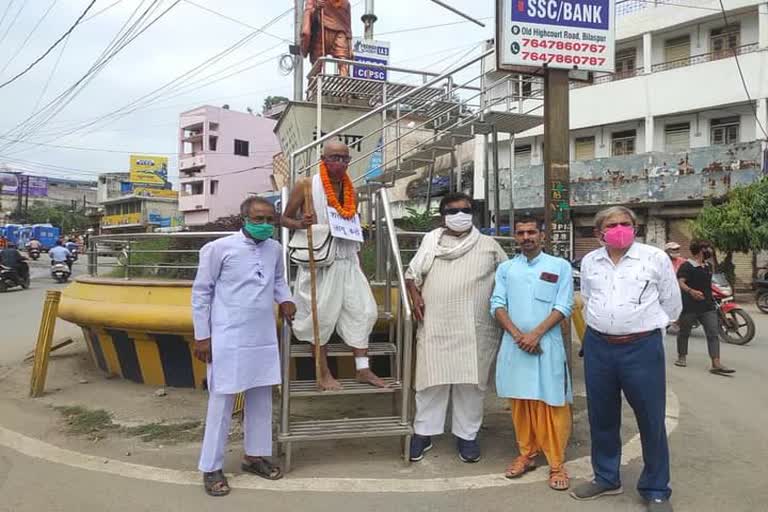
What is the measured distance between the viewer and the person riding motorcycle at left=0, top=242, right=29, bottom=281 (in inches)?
647

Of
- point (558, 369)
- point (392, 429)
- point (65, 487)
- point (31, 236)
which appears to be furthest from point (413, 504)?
point (31, 236)

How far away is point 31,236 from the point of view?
43.0 metres

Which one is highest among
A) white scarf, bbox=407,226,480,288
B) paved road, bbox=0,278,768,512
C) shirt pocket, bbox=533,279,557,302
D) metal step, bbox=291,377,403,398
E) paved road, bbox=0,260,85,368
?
white scarf, bbox=407,226,480,288

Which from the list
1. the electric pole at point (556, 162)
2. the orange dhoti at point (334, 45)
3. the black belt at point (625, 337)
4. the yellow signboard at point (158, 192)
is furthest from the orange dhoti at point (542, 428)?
the yellow signboard at point (158, 192)

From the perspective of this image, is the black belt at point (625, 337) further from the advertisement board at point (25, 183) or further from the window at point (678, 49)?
the advertisement board at point (25, 183)

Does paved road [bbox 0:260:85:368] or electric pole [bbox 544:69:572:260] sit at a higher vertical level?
electric pole [bbox 544:69:572:260]

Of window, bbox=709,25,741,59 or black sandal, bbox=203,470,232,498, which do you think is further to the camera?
window, bbox=709,25,741,59

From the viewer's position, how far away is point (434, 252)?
3.95 m

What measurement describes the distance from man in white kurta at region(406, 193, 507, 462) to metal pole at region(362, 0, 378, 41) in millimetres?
12079

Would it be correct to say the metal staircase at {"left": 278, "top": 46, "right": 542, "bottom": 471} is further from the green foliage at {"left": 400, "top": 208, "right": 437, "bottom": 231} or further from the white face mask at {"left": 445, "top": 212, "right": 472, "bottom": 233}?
the green foliage at {"left": 400, "top": 208, "right": 437, "bottom": 231}

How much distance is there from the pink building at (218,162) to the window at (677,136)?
33395mm

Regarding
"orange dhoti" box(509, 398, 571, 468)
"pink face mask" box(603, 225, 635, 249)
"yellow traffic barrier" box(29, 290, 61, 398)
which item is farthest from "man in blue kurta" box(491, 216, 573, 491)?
"yellow traffic barrier" box(29, 290, 61, 398)

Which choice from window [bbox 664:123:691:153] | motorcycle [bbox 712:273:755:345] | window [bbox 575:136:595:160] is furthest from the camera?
window [bbox 575:136:595:160]

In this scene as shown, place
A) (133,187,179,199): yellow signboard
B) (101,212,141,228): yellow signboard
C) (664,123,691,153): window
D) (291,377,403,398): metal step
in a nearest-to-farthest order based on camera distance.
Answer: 1. (291,377,403,398): metal step
2. (664,123,691,153): window
3. (101,212,141,228): yellow signboard
4. (133,187,179,199): yellow signboard
